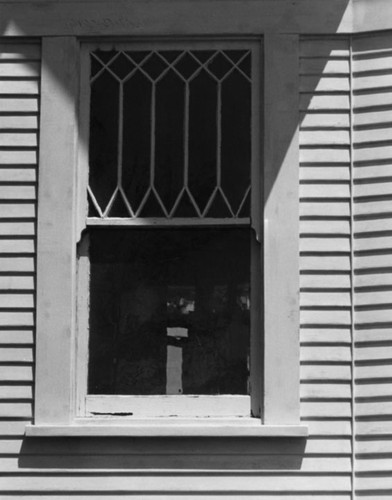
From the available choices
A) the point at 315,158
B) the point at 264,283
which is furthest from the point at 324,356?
the point at 315,158

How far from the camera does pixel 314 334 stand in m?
7.35

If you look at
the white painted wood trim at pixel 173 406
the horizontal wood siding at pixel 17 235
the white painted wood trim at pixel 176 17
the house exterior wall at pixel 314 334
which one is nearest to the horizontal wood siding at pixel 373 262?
the house exterior wall at pixel 314 334

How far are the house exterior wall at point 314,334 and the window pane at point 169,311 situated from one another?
351 mm

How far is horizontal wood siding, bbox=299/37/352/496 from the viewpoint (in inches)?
287

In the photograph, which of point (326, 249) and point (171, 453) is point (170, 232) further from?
point (171, 453)

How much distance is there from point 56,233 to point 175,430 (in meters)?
1.32

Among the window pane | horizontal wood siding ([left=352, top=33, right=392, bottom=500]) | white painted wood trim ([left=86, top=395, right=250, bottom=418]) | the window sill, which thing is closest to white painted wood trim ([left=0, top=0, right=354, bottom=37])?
horizontal wood siding ([left=352, top=33, right=392, bottom=500])

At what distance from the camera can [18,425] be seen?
24.2 ft

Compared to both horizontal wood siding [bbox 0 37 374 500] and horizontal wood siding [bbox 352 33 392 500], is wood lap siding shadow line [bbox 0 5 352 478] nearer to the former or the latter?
horizontal wood siding [bbox 0 37 374 500]

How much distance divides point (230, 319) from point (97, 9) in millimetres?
1991

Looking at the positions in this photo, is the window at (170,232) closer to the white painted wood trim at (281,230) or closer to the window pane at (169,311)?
the window pane at (169,311)

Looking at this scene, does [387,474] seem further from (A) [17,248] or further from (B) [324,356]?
(A) [17,248]

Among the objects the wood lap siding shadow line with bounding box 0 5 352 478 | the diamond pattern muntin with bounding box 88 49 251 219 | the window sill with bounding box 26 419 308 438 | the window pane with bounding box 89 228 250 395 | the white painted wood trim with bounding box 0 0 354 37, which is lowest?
the wood lap siding shadow line with bounding box 0 5 352 478

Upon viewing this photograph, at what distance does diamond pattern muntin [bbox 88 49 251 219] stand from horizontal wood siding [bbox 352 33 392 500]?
2.16ft
